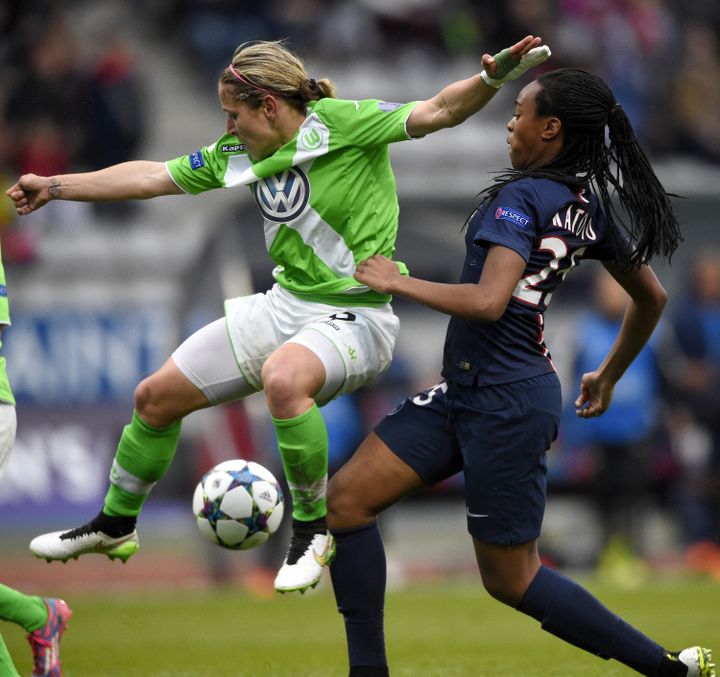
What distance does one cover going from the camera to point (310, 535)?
505cm

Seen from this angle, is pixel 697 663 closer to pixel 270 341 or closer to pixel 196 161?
pixel 270 341

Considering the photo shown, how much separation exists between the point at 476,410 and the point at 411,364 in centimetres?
759

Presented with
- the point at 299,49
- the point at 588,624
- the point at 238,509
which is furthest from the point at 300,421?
the point at 299,49

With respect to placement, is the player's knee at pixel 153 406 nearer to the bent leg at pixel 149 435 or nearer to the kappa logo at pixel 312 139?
the bent leg at pixel 149 435

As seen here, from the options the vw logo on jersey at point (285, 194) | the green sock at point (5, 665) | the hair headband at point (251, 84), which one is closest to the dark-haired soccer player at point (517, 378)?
the vw logo on jersey at point (285, 194)

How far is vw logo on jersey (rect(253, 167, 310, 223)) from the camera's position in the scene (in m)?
5.30

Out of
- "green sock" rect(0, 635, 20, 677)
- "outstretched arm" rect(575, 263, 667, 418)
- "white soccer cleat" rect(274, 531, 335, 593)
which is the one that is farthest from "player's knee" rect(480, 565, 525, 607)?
"green sock" rect(0, 635, 20, 677)

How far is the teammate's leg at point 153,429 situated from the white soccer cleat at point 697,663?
6.35 ft

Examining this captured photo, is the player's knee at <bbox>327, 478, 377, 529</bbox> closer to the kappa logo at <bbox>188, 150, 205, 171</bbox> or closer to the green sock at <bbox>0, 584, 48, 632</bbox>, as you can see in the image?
the green sock at <bbox>0, 584, 48, 632</bbox>

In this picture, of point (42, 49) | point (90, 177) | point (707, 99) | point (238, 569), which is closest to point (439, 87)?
point (707, 99)

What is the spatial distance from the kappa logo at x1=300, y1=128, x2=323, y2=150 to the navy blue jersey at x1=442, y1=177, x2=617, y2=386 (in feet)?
2.27

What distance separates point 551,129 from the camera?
4.89 metres

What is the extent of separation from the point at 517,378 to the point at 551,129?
2.94ft

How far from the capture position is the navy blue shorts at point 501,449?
483 cm
